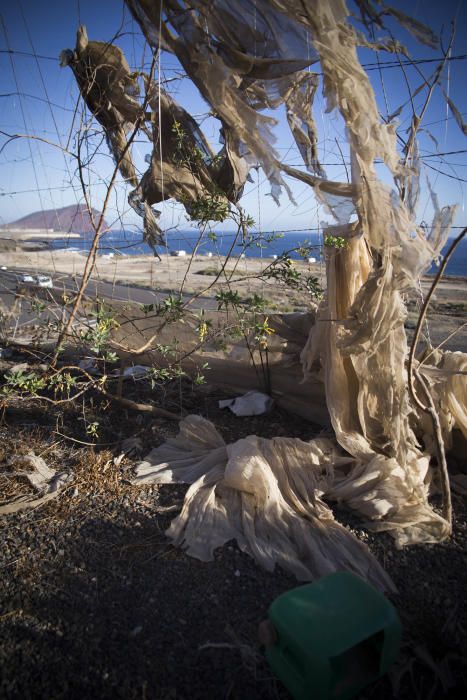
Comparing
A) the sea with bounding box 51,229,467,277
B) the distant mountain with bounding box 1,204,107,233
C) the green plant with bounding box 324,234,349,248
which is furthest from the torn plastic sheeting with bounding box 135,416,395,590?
the distant mountain with bounding box 1,204,107,233

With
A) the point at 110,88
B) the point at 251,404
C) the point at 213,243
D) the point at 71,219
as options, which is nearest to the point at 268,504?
the point at 251,404

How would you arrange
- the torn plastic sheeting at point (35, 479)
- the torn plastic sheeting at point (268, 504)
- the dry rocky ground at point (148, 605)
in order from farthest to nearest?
the torn plastic sheeting at point (35, 479) < the torn plastic sheeting at point (268, 504) < the dry rocky ground at point (148, 605)

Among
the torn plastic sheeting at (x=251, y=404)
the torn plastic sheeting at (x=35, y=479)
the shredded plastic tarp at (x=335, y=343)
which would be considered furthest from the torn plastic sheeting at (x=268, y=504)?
the torn plastic sheeting at (x=251, y=404)

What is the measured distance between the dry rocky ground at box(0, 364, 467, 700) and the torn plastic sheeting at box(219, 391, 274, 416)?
1006mm

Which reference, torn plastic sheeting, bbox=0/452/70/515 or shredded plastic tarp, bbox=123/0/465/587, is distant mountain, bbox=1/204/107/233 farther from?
torn plastic sheeting, bbox=0/452/70/515

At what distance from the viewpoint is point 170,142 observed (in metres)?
2.86

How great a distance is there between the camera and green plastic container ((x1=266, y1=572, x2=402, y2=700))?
1186mm

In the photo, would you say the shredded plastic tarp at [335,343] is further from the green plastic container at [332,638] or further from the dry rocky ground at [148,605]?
the green plastic container at [332,638]

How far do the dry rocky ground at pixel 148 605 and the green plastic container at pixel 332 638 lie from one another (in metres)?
0.16

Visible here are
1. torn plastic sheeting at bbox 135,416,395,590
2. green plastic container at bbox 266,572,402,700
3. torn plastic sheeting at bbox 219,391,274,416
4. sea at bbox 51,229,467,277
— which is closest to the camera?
green plastic container at bbox 266,572,402,700

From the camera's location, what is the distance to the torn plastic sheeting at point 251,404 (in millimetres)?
3320

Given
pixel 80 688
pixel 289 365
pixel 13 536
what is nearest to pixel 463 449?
pixel 289 365

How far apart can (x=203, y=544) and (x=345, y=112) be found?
2.10m

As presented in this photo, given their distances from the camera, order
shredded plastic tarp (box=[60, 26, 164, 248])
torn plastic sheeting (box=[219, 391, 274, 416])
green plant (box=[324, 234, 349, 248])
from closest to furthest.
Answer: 1. green plant (box=[324, 234, 349, 248])
2. shredded plastic tarp (box=[60, 26, 164, 248])
3. torn plastic sheeting (box=[219, 391, 274, 416])
